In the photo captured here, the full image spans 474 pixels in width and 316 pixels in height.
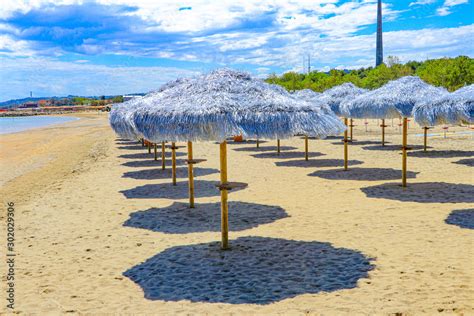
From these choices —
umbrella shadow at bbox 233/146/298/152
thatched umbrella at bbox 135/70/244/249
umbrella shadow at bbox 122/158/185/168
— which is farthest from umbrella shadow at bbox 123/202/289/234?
umbrella shadow at bbox 233/146/298/152

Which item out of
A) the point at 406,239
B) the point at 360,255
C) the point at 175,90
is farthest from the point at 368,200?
the point at 175,90

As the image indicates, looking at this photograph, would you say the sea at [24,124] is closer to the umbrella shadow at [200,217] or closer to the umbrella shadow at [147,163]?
the umbrella shadow at [147,163]

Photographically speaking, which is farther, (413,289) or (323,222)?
(323,222)

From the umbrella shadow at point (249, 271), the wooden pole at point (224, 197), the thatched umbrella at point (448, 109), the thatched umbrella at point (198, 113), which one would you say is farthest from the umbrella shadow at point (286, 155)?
the thatched umbrella at point (198, 113)

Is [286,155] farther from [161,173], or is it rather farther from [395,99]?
[395,99]

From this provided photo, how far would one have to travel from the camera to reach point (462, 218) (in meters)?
8.23

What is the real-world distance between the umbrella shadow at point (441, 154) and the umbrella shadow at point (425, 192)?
5.47m

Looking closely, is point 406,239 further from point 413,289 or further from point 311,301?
point 311,301

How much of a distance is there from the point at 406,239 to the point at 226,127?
351 cm

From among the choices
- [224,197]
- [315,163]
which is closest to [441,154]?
[315,163]

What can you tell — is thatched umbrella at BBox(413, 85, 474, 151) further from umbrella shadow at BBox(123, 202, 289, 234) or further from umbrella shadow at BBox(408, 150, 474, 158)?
umbrella shadow at BBox(408, 150, 474, 158)

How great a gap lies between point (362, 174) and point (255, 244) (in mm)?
6918

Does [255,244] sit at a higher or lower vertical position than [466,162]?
lower

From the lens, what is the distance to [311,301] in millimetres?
5109
